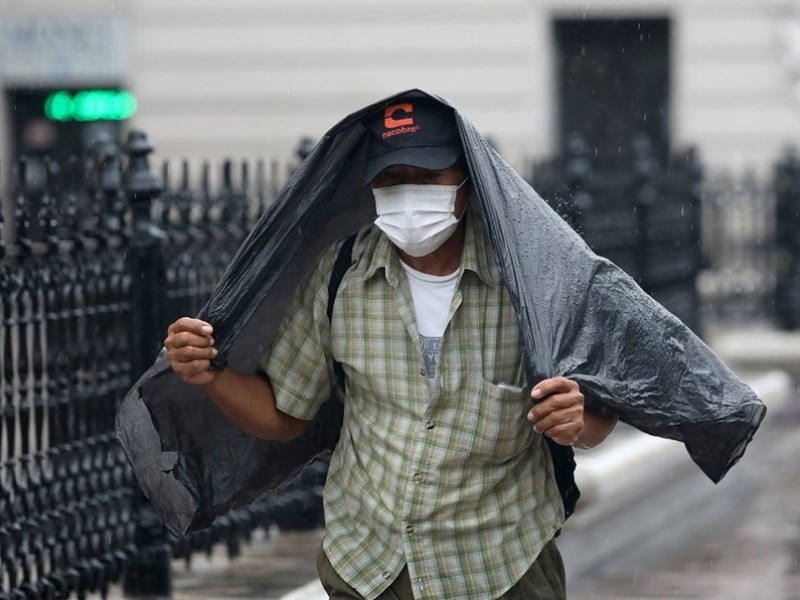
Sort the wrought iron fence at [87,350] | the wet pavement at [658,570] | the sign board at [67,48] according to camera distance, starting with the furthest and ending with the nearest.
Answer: the sign board at [67,48] → the wet pavement at [658,570] → the wrought iron fence at [87,350]

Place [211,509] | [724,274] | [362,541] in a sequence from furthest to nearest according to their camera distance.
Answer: [724,274] → [211,509] → [362,541]

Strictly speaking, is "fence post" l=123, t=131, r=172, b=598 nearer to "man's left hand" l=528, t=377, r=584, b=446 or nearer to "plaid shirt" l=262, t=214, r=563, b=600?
"plaid shirt" l=262, t=214, r=563, b=600

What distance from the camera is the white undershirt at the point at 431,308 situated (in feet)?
12.3

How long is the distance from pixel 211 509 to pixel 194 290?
109 inches

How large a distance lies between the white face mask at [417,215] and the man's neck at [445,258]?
60mm

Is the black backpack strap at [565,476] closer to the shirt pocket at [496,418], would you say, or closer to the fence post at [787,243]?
the shirt pocket at [496,418]

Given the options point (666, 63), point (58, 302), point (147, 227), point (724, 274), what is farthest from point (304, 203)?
point (666, 63)

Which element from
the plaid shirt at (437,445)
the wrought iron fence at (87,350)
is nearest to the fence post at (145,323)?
the wrought iron fence at (87,350)

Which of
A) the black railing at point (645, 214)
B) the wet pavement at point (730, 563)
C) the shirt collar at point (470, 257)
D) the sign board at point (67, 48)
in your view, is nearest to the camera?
the shirt collar at point (470, 257)

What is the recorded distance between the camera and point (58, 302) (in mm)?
5828

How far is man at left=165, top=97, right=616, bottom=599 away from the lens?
3.71m

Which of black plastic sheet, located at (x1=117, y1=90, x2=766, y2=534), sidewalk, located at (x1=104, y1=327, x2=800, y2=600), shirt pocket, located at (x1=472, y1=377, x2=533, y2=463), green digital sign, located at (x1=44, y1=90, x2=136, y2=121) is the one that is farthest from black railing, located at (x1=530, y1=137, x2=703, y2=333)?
green digital sign, located at (x1=44, y1=90, x2=136, y2=121)

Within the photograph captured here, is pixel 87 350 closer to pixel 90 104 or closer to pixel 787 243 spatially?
pixel 787 243

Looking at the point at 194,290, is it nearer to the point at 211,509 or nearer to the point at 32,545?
the point at 32,545
